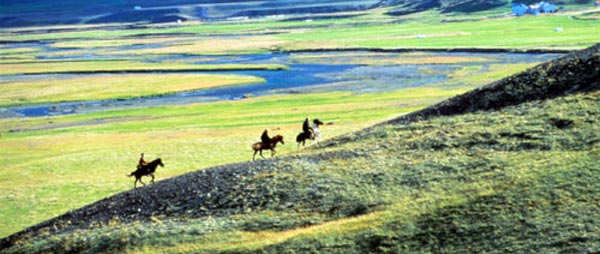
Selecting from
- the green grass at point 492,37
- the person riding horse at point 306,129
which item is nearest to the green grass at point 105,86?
the green grass at point 492,37

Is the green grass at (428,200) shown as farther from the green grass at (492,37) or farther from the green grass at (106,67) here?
the green grass at (492,37)

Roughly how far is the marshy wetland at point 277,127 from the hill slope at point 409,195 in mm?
118

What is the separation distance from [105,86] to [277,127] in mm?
55044

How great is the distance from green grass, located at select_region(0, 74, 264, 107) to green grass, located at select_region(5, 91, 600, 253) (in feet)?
245

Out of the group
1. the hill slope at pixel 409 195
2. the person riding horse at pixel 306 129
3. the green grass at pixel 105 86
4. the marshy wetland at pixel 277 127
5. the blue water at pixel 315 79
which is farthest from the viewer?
the green grass at pixel 105 86

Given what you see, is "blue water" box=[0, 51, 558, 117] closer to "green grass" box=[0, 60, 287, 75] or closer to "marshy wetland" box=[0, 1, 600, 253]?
"marshy wetland" box=[0, 1, 600, 253]

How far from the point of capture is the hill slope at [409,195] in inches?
1025

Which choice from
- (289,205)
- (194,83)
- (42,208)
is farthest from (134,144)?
(194,83)

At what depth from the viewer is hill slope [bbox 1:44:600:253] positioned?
85.5ft

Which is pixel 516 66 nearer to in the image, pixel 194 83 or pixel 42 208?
pixel 194 83

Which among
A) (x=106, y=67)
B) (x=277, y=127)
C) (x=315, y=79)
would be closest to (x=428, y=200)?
(x=277, y=127)

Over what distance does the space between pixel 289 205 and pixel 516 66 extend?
85089mm

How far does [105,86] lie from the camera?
11719 centimetres

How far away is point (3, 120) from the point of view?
3487 inches
